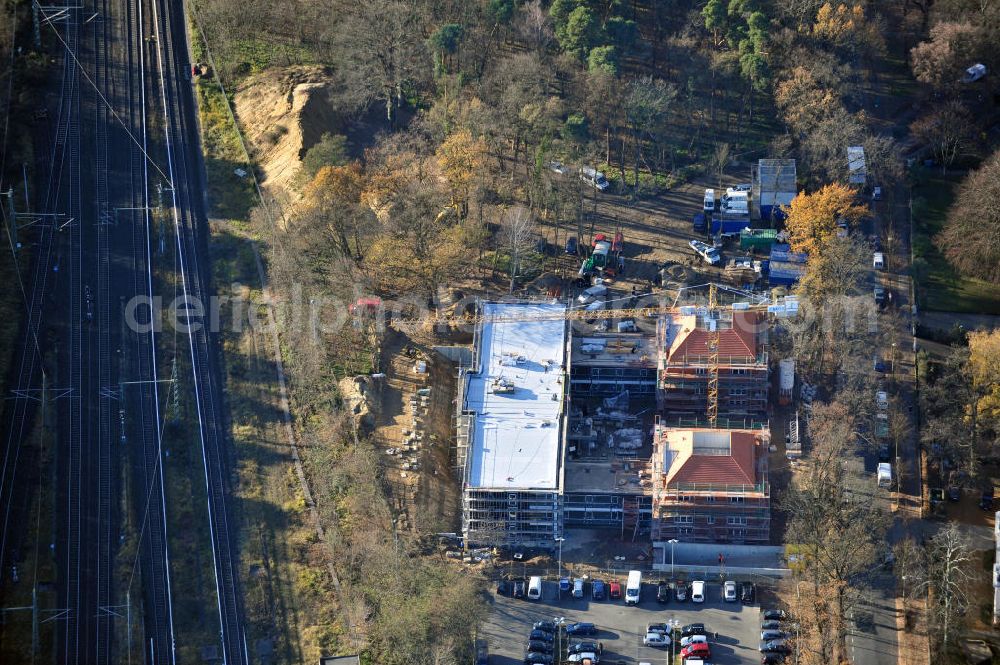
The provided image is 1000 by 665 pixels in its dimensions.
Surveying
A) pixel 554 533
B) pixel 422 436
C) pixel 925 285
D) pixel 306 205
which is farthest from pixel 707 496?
pixel 306 205

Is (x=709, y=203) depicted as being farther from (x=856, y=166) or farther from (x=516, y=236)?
(x=516, y=236)

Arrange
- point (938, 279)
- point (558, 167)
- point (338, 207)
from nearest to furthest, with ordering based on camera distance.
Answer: point (338, 207)
point (938, 279)
point (558, 167)

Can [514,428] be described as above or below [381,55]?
below

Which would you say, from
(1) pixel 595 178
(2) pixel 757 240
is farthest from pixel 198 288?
(2) pixel 757 240

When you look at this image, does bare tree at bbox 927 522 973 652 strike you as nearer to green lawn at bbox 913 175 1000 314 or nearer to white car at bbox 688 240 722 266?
green lawn at bbox 913 175 1000 314

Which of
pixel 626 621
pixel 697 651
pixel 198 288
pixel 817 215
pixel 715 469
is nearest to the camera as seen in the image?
pixel 697 651

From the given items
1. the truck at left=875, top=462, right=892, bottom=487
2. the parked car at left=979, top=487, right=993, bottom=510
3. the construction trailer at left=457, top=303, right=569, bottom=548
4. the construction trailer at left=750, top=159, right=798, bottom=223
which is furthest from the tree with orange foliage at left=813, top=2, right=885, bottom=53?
the parked car at left=979, top=487, right=993, bottom=510

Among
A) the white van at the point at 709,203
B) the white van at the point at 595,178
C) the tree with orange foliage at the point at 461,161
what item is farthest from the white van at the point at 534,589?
the white van at the point at 595,178

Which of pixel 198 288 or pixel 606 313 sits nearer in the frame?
pixel 606 313
